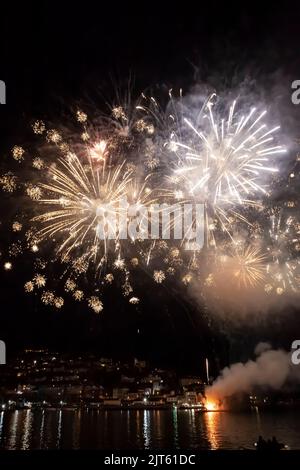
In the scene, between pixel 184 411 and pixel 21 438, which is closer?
pixel 21 438

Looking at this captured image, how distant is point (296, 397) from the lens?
157750 millimetres

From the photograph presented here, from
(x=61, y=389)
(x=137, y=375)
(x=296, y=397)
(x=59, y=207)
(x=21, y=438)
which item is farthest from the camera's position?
(x=296, y=397)

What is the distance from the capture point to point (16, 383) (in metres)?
126

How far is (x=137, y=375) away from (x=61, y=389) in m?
26.4
